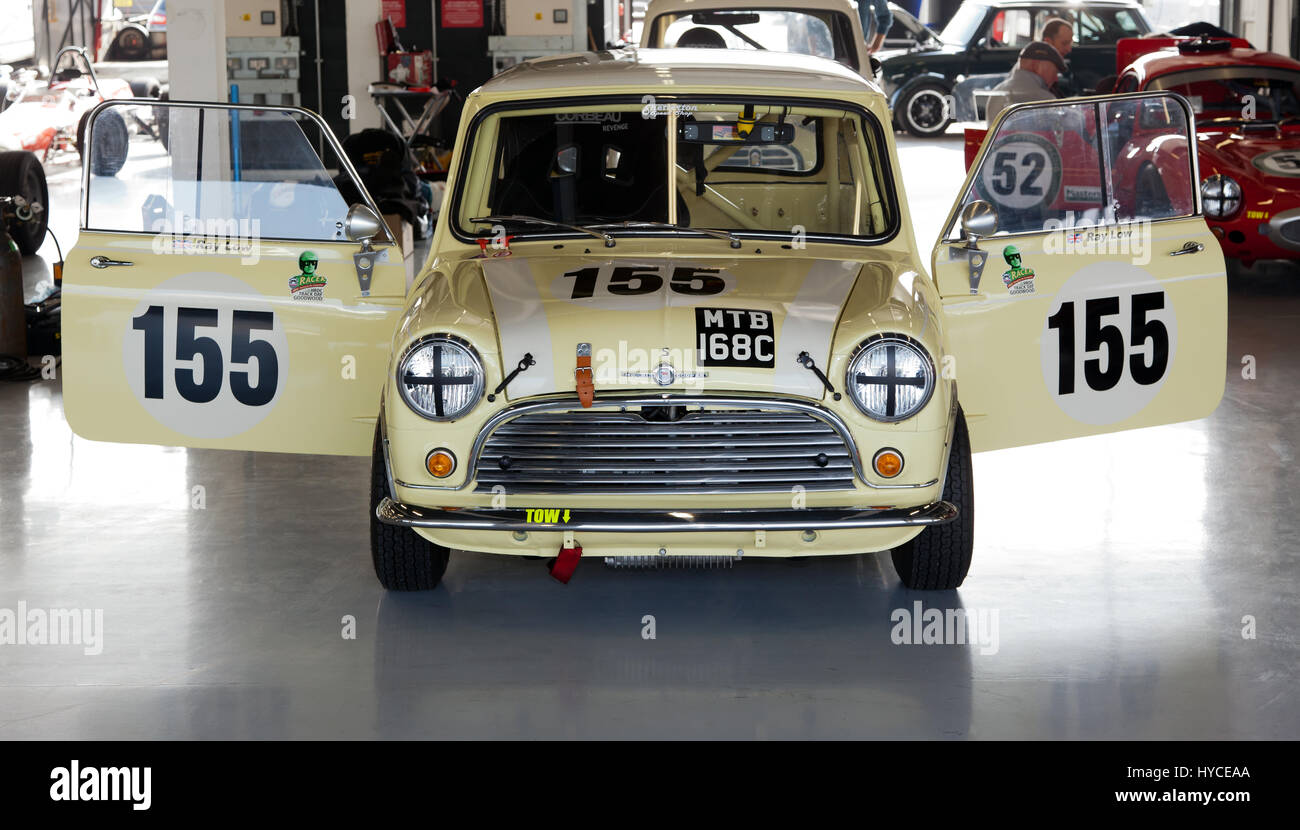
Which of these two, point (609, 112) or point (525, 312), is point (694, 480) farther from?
point (609, 112)

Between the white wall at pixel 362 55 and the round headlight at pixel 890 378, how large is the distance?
11.6m

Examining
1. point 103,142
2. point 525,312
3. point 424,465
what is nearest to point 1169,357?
point 525,312

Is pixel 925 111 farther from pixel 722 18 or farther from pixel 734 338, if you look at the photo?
pixel 734 338

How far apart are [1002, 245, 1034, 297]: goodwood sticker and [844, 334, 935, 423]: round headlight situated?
802 mm

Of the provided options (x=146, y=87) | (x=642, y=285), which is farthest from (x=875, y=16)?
(x=642, y=285)

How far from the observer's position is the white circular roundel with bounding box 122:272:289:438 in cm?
474

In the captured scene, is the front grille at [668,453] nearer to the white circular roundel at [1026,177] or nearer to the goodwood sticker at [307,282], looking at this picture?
the goodwood sticker at [307,282]

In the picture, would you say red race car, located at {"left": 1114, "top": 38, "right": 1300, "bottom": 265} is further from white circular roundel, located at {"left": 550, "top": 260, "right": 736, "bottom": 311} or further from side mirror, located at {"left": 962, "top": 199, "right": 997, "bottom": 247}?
white circular roundel, located at {"left": 550, "top": 260, "right": 736, "bottom": 311}

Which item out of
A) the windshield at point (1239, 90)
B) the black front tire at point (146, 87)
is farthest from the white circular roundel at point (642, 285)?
the black front tire at point (146, 87)

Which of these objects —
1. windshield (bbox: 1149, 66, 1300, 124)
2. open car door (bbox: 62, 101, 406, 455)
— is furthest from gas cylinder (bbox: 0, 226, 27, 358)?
windshield (bbox: 1149, 66, 1300, 124)

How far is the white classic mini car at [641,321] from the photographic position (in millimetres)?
4031

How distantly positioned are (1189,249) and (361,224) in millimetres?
2620

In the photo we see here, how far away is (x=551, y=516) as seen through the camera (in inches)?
158
